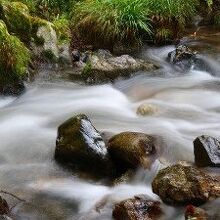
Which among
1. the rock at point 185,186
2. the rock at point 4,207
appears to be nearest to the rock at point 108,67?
the rock at point 185,186

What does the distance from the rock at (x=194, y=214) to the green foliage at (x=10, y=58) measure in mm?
4618

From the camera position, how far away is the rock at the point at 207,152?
5.30 metres

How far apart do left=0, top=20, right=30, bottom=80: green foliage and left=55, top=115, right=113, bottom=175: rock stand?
2.69 meters

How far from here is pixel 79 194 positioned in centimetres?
524

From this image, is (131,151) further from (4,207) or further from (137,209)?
(4,207)

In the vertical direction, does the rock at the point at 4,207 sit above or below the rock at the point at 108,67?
below

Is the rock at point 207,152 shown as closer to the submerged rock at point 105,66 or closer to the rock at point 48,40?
the submerged rock at point 105,66

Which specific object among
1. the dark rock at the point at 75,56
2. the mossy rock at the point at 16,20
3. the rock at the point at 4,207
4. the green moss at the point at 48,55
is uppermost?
the mossy rock at the point at 16,20

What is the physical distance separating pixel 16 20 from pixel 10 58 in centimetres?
174

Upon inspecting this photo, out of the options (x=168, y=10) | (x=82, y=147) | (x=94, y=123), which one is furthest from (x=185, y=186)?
(x=168, y=10)

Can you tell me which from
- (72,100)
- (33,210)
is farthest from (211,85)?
(33,210)

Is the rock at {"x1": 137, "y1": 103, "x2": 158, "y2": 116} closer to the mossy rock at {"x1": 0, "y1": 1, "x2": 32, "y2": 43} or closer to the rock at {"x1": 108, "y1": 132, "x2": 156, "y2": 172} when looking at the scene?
the rock at {"x1": 108, "y1": 132, "x2": 156, "y2": 172}

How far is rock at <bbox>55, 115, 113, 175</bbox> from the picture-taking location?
5.48 metres

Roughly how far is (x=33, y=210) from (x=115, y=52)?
5.98m
